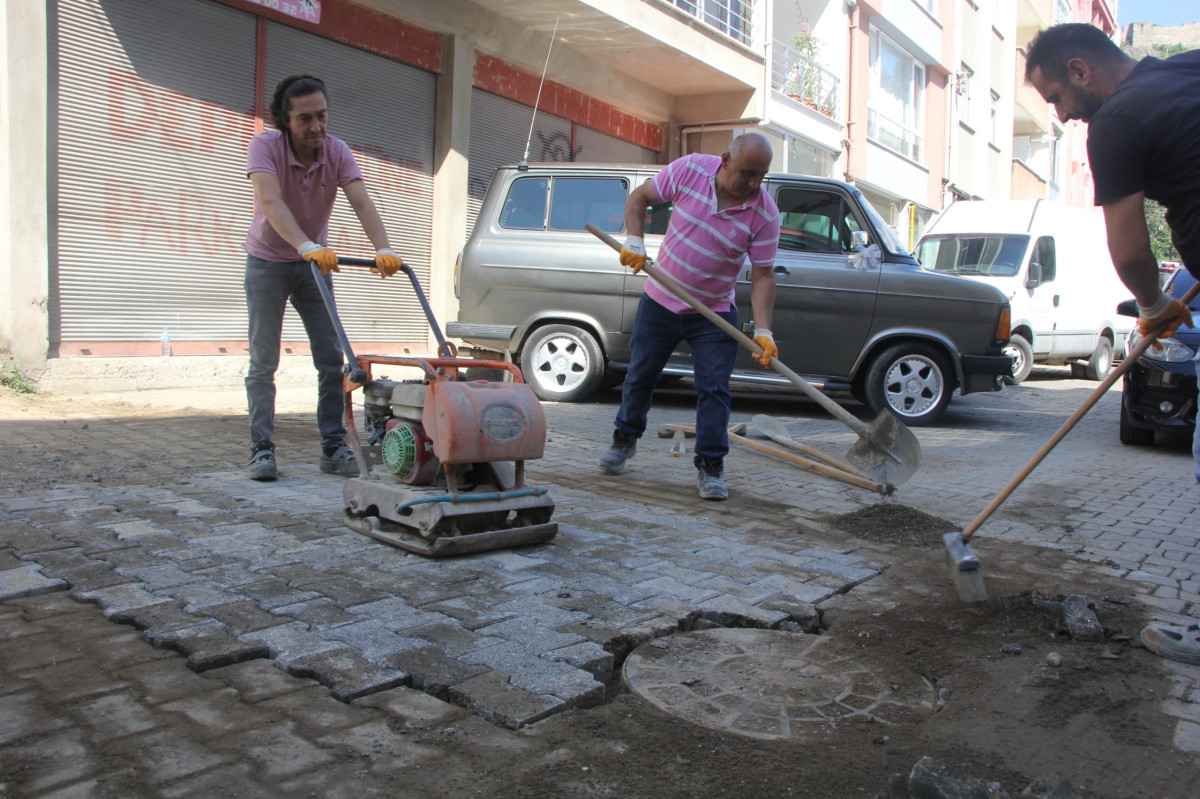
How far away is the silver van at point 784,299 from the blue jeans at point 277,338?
381 cm

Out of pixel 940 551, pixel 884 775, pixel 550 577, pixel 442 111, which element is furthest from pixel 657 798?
pixel 442 111

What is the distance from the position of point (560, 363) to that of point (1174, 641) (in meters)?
6.47

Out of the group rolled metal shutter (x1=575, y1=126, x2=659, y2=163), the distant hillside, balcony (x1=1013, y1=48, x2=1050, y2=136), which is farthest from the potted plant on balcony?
the distant hillside

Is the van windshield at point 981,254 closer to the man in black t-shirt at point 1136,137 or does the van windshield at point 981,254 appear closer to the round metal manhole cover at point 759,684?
the man in black t-shirt at point 1136,137

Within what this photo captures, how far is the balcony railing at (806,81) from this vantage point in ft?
59.1

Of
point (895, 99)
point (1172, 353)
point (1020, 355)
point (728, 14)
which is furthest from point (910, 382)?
point (895, 99)

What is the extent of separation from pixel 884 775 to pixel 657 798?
0.53 metres

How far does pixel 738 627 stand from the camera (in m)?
2.97

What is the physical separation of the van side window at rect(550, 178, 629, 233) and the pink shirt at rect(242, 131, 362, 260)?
4052 millimetres

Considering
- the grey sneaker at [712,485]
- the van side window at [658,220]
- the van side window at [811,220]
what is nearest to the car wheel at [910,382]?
the van side window at [811,220]

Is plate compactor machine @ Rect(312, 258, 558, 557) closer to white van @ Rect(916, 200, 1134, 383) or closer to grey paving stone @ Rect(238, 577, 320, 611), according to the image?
grey paving stone @ Rect(238, 577, 320, 611)

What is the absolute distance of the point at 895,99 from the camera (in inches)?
893

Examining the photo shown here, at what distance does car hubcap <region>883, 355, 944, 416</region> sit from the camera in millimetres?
8414

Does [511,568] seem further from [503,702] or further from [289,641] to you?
[503,702]
